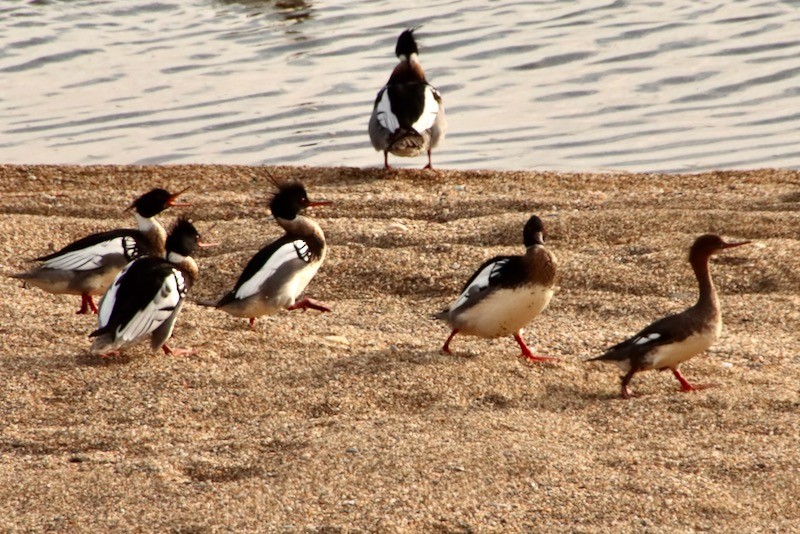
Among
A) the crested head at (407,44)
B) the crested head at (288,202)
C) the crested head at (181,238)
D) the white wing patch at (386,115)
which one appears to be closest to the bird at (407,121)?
the white wing patch at (386,115)

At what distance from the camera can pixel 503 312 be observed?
6543mm

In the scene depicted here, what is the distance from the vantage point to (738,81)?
1415 centimetres

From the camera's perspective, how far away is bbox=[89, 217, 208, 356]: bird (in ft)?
20.6

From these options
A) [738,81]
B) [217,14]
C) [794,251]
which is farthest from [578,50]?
[794,251]

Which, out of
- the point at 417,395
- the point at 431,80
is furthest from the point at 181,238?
the point at 431,80

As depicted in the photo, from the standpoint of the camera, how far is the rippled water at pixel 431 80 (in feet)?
41.4

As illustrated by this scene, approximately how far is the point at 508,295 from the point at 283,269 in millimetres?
1397

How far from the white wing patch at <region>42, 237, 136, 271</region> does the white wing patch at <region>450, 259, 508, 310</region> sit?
82.1 inches

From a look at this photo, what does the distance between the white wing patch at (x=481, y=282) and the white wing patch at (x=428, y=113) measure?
16.3 feet

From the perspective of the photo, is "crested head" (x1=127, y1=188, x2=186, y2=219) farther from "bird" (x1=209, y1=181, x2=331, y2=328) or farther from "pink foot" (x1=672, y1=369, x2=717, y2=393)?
"pink foot" (x1=672, y1=369, x2=717, y2=393)

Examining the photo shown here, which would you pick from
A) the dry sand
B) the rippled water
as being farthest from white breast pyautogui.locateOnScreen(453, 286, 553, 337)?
the rippled water

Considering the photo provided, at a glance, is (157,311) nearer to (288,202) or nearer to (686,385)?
(288,202)

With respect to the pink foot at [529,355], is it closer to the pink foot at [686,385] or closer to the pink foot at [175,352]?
the pink foot at [686,385]

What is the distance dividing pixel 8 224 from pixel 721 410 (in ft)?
18.5
